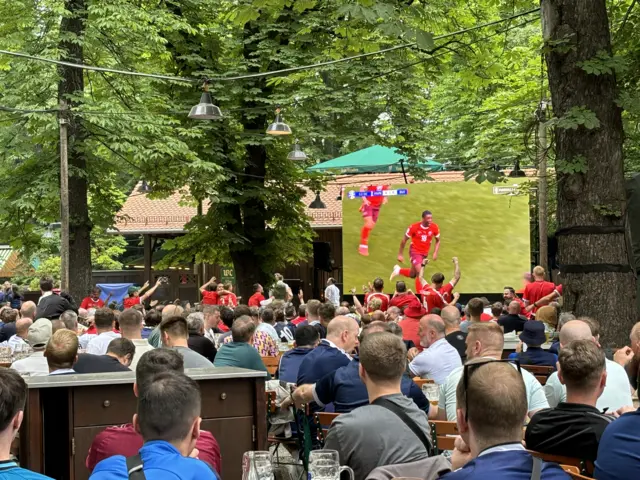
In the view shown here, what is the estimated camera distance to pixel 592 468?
15.2 feet

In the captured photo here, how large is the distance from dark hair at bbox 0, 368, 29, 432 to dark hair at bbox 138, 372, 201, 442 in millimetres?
441

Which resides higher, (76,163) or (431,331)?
Result: (76,163)

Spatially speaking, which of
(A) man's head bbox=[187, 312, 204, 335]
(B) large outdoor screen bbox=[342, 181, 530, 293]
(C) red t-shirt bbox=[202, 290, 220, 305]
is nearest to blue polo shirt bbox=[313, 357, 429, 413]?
(A) man's head bbox=[187, 312, 204, 335]

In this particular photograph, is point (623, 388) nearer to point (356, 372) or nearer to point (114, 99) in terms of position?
point (356, 372)

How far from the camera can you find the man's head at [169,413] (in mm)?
3555

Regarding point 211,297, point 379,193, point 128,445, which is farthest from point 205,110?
point 379,193

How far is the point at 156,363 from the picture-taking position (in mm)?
4883

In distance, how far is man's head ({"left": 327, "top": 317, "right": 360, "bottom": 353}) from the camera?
24.8 ft

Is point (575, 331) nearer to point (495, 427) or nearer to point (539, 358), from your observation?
point (539, 358)

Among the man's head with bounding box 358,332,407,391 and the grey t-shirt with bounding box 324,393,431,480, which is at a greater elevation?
the man's head with bounding box 358,332,407,391

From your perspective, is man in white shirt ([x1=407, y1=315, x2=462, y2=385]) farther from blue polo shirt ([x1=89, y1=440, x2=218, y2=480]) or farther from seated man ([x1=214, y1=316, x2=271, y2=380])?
blue polo shirt ([x1=89, y1=440, x2=218, y2=480])

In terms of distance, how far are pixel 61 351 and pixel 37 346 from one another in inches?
173

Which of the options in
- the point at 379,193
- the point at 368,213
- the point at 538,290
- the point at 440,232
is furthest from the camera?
the point at 368,213

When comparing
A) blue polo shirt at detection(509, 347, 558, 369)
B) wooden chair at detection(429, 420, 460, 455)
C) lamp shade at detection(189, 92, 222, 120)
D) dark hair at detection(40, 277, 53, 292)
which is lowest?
wooden chair at detection(429, 420, 460, 455)
